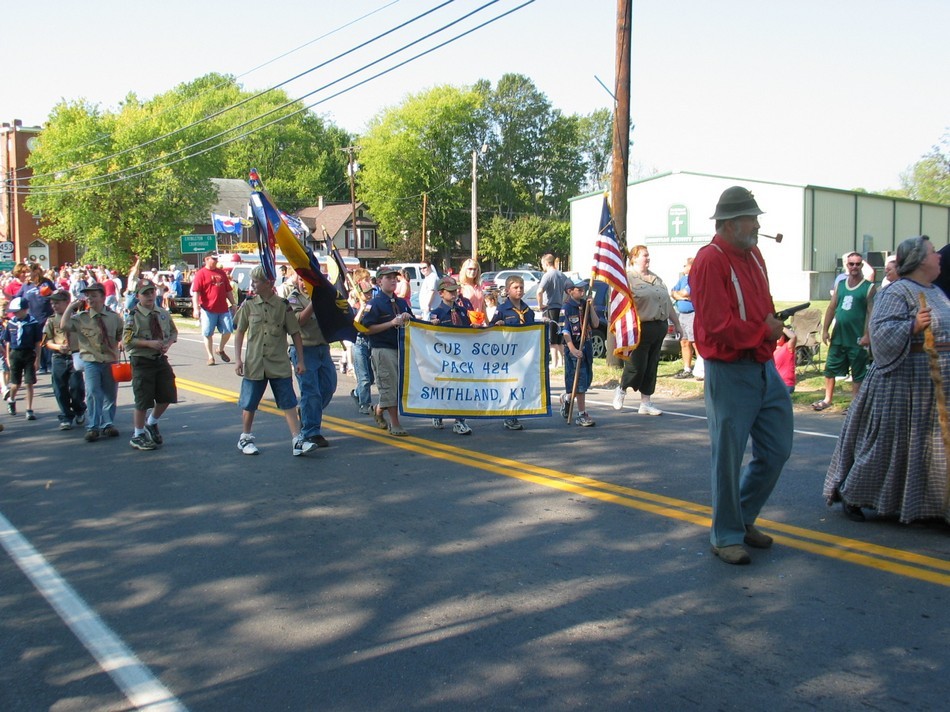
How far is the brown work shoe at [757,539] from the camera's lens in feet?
18.6

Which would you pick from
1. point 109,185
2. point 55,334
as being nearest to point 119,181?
point 109,185

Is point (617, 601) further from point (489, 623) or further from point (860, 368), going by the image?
point (860, 368)

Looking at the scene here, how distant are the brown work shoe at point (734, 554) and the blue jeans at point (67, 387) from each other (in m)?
8.13

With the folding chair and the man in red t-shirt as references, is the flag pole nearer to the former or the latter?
the folding chair

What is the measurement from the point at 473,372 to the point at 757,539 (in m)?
4.98

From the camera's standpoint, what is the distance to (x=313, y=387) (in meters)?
9.41

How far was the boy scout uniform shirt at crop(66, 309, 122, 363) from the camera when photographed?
10.2 metres

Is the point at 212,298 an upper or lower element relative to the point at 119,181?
lower

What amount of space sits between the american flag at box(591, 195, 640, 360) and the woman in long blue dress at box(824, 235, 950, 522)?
4.34 m

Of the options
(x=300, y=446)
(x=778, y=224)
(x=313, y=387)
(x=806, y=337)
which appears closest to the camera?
(x=300, y=446)

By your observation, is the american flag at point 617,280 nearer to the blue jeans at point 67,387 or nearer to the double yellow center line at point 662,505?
the double yellow center line at point 662,505

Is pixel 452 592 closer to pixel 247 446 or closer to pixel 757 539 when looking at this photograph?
pixel 757 539

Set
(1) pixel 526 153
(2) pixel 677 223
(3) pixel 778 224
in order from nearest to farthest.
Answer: (3) pixel 778 224, (2) pixel 677 223, (1) pixel 526 153

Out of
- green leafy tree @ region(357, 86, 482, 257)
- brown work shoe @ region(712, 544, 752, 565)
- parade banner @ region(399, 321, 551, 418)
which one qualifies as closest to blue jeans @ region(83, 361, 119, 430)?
parade banner @ region(399, 321, 551, 418)
